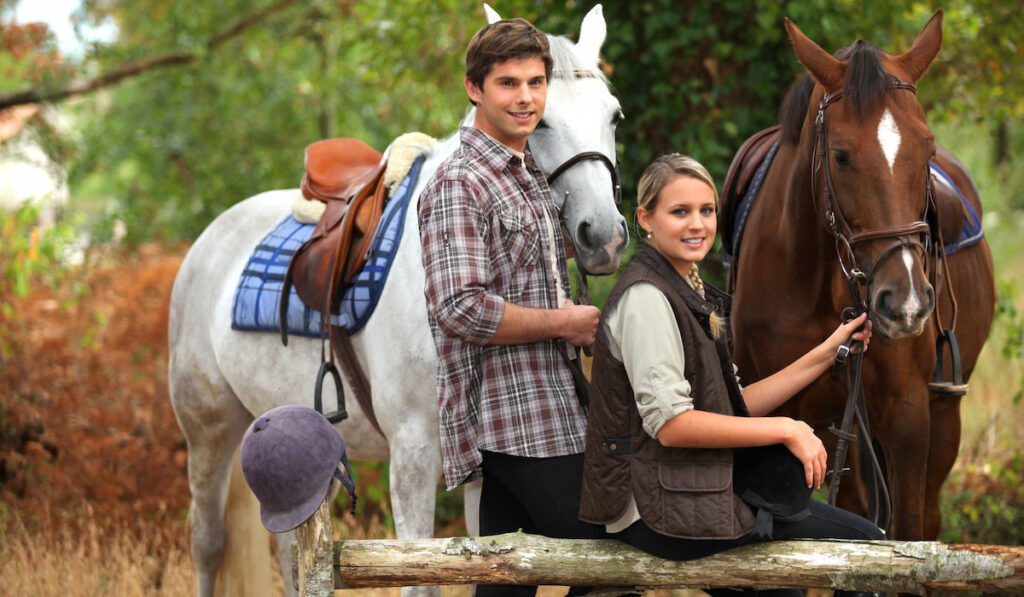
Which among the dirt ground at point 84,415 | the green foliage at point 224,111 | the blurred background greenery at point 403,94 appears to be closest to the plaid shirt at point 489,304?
the blurred background greenery at point 403,94

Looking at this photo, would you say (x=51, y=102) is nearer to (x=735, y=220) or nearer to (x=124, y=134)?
(x=124, y=134)

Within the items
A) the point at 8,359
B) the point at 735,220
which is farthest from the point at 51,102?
the point at 735,220

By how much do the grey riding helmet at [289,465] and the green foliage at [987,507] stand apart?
4277 mm

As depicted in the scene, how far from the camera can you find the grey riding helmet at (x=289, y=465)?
6.95 feet

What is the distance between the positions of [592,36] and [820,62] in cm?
72

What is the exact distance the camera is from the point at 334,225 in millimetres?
3379

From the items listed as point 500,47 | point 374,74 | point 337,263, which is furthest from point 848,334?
point 374,74

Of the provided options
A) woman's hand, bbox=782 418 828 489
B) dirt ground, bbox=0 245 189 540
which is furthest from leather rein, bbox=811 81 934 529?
dirt ground, bbox=0 245 189 540

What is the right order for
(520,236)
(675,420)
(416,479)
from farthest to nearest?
(416,479), (520,236), (675,420)

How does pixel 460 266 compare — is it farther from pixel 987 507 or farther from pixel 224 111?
pixel 224 111

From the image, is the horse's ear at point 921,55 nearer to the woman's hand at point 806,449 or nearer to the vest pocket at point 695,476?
the woman's hand at point 806,449

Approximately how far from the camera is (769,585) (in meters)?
2.25

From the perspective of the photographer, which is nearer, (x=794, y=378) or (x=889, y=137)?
(x=794, y=378)

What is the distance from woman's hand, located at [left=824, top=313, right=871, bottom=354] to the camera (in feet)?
7.96
